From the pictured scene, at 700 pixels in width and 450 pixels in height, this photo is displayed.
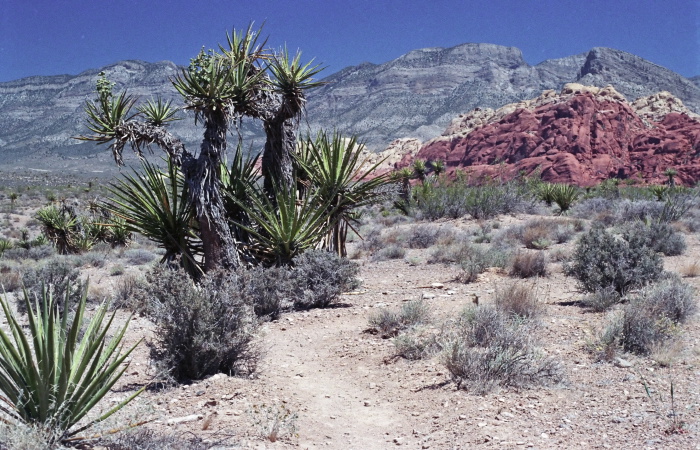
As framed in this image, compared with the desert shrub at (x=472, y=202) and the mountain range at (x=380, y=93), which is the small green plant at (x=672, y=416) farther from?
the mountain range at (x=380, y=93)

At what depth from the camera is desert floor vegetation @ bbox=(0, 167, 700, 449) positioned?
4176 mm

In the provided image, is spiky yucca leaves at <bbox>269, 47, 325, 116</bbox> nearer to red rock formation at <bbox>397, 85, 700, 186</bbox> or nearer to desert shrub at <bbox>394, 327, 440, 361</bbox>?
desert shrub at <bbox>394, 327, 440, 361</bbox>

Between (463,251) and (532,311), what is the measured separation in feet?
16.4

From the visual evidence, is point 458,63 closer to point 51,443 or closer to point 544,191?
point 544,191

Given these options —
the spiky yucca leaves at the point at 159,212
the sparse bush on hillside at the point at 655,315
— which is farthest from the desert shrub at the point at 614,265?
the spiky yucca leaves at the point at 159,212

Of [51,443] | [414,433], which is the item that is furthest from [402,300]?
[51,443]

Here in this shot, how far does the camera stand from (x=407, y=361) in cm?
598

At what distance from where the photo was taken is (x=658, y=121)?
9175 centimetres

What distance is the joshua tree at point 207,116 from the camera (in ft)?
26.3

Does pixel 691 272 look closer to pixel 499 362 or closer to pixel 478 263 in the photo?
pixel 478 263

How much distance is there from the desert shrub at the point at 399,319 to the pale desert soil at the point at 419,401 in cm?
16

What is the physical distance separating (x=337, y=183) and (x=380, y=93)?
155164mm

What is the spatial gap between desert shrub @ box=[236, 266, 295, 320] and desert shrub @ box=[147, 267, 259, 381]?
2.06m

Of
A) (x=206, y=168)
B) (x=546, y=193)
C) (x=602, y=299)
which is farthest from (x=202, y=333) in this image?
(x=546, y=193)
